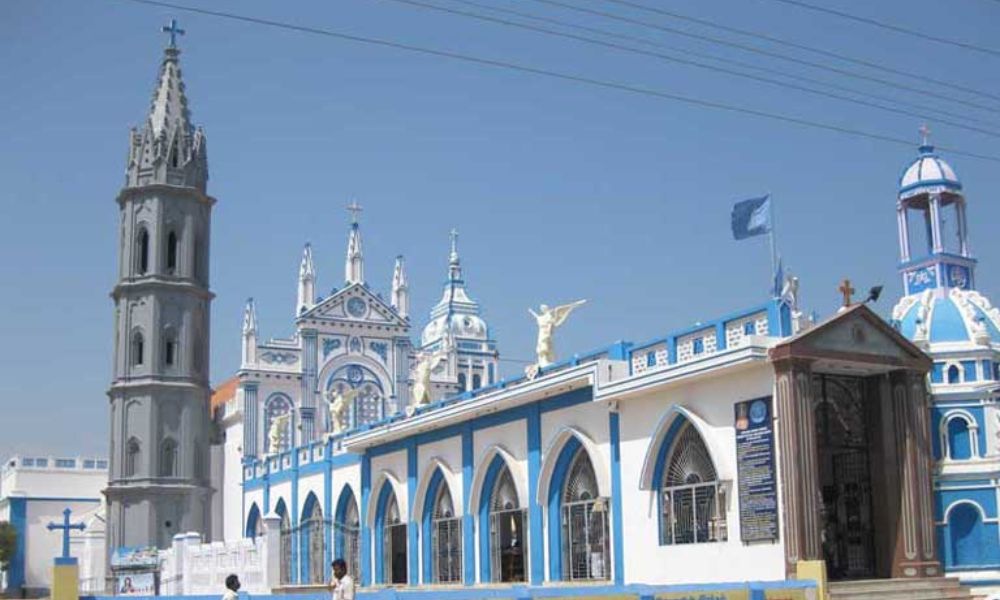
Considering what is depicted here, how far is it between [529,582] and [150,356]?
70.6 ft

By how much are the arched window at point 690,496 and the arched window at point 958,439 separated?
4118 millimetres

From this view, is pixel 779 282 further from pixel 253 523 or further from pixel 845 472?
pixel 253 523

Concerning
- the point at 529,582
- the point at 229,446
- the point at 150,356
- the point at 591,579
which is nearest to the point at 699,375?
the point at 591,579

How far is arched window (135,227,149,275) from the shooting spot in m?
45.5

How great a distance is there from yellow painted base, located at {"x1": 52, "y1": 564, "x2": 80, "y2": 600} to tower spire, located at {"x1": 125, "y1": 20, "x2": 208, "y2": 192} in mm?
29010

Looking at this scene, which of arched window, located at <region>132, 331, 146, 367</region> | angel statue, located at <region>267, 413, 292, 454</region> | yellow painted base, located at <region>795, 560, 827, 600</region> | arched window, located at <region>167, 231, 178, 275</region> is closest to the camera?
yellow painted base, located at <region>795, 560, 827, 600</region>

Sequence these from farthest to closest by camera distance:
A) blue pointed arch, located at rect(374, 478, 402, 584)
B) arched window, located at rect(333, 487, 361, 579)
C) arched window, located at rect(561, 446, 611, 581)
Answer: arched window, located at rect(333, 487, 361, 579)
blue pointed arch, located at rect(374, 478, 402, 584)
arched window, located at rect(561, 446, 611, 581)

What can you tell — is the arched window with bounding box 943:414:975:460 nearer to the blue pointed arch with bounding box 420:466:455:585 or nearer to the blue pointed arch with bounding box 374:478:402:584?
the blue pointed arch with bounding box 420:466:455:585

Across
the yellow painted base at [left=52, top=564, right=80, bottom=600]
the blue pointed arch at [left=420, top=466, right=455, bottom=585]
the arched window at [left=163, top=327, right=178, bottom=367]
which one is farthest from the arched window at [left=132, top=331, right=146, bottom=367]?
the yellow painted base at [left=52, top=564, right=80, bottom=600]

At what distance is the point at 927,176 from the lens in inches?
1021

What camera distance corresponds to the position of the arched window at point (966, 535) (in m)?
21.9

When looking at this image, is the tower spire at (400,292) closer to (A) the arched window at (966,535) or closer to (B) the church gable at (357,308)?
(B) the church gable at (357,308)

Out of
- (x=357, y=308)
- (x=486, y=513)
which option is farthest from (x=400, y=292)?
(x=486, y=513)

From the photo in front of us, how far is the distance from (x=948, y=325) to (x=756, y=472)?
5.28 metres
